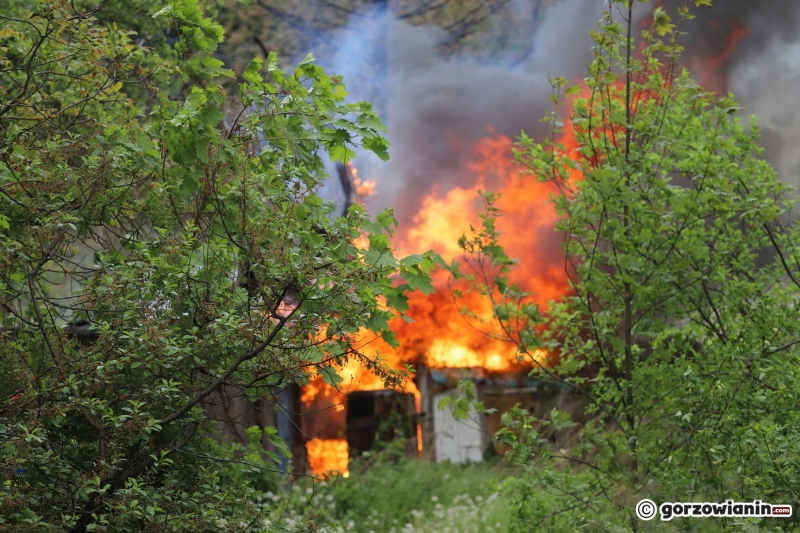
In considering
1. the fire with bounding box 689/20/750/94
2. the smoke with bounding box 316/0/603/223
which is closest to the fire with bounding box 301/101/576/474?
the smoke with bounding box 316/0/603/223

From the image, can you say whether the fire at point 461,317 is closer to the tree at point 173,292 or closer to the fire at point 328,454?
the fire at point 328,454

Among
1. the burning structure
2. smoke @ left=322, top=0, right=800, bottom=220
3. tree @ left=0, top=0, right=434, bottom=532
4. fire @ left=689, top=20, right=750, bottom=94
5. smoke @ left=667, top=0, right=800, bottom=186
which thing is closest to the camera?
tree @ left=0, top=0, right=434, bottom=532

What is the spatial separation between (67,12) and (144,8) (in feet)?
13.1

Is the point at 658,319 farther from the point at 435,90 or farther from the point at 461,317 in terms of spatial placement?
the point at 435,90

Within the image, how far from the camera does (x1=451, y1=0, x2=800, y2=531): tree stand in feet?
14.6

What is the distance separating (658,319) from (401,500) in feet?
19.5

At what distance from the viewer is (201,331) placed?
12.3 feet

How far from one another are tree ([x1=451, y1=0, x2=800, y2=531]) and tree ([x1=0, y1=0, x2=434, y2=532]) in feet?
4.85

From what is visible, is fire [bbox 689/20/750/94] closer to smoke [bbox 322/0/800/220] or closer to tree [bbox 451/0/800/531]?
smoke [bbox 322/0/800/220]

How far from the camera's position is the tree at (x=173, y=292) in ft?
11.4

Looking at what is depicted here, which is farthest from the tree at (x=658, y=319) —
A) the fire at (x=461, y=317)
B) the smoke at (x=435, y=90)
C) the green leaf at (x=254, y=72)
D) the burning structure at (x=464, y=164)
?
the smoke at (x=435, y=90)

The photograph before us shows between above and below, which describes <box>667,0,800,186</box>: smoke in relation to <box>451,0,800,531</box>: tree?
above

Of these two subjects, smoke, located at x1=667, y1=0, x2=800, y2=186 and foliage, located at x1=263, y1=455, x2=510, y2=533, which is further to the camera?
smoke, located at x1=667, y1=0, x2=800, y2=186

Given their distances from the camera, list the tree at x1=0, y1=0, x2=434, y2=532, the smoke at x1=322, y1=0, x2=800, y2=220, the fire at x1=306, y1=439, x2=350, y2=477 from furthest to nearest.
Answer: the smoke at x1=322, y1=0, x2=800, y2=220 → the fire at x1=306, y1=439, x2=350, y2=477 → the tree at x1=0, y1=0, x2=434, y2=532
